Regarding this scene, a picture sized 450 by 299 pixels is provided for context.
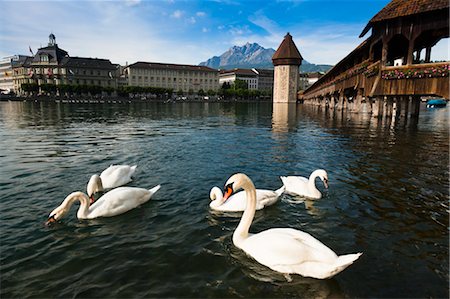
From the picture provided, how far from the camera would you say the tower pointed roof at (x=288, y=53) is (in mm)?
98125

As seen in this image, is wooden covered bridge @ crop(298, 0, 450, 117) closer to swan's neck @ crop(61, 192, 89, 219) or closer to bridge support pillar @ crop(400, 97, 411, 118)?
bridge support pillar @ crop(400, 97, 411, 118)

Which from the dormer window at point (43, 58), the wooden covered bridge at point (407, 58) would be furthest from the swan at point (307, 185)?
the dormer window at point (43, 58)

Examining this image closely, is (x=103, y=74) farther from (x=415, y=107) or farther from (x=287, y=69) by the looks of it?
(x=415, y=107)

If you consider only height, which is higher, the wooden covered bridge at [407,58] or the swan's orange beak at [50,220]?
the wooden covered bridge at [407,58]

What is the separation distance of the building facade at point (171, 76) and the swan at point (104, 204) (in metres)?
142

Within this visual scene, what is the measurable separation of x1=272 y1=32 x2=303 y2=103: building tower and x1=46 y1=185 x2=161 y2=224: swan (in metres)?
98.6

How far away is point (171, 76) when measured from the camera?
15325 cm

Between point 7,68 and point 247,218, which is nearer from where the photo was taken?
point 247,218

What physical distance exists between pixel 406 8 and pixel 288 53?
8157cm

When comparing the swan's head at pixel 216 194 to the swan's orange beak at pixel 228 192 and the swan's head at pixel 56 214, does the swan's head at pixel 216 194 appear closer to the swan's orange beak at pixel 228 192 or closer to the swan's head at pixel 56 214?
the swan's orange beak at pixel 228 192

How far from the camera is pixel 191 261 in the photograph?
5156mm

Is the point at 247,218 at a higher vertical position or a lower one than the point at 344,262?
higher

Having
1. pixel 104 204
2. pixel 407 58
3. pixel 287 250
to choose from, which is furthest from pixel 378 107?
pixel 104 204

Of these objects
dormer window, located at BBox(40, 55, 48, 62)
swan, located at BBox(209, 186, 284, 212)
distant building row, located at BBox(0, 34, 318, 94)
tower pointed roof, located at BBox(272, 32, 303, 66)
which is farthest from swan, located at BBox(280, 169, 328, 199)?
dormer window, located at BBox(40, 55, 48, 62)
